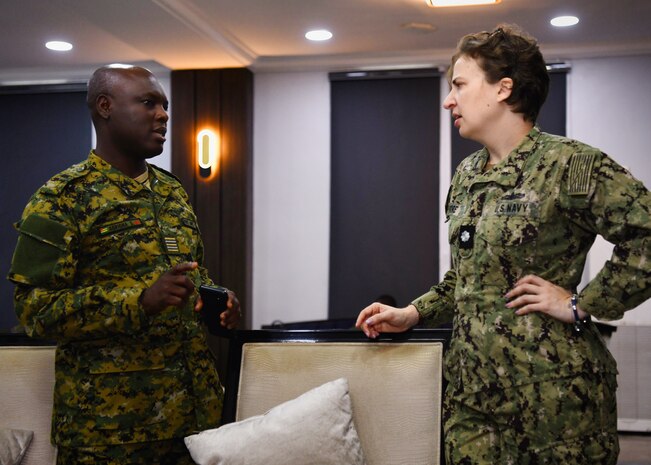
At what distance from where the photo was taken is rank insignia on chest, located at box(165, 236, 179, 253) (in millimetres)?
2023

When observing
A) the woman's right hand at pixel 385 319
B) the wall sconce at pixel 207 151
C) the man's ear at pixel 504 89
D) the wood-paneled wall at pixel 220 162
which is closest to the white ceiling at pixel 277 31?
the wood-paneled wall at pixel 220 162

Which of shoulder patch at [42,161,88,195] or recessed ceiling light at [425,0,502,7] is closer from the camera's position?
shoulder patch at [42,161,88,195]

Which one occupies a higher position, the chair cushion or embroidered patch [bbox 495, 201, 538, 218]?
embroidered patch [bbox 495, 201, 538, 218]

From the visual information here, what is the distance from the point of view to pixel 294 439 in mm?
1865

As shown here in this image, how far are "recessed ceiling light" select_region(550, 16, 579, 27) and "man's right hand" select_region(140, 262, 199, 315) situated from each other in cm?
415

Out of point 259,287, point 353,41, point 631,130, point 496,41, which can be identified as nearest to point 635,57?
point 631,130

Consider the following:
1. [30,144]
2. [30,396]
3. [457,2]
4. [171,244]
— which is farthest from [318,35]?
[30,396]

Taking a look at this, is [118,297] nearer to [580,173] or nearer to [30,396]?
[30,396]

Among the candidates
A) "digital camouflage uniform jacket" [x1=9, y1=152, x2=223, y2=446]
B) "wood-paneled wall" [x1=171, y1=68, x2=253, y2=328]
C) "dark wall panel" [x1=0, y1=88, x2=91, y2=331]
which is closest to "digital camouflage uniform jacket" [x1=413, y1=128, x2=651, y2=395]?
"digital camouflage uniform jacket" [x1=9, y1=152, x2=223, y2=446]

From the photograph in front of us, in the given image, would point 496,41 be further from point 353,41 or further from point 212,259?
point 212,259

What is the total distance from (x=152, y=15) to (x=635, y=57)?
12.1ft

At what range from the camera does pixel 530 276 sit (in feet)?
5.12

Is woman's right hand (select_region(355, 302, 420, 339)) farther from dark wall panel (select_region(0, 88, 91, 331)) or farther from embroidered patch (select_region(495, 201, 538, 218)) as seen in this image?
dark wall panel (select_region(0, 88, 91, 331))

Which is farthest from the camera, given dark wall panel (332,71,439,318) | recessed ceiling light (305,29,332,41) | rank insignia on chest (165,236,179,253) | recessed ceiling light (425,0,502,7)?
dark wall panel (332,71,439,318)
